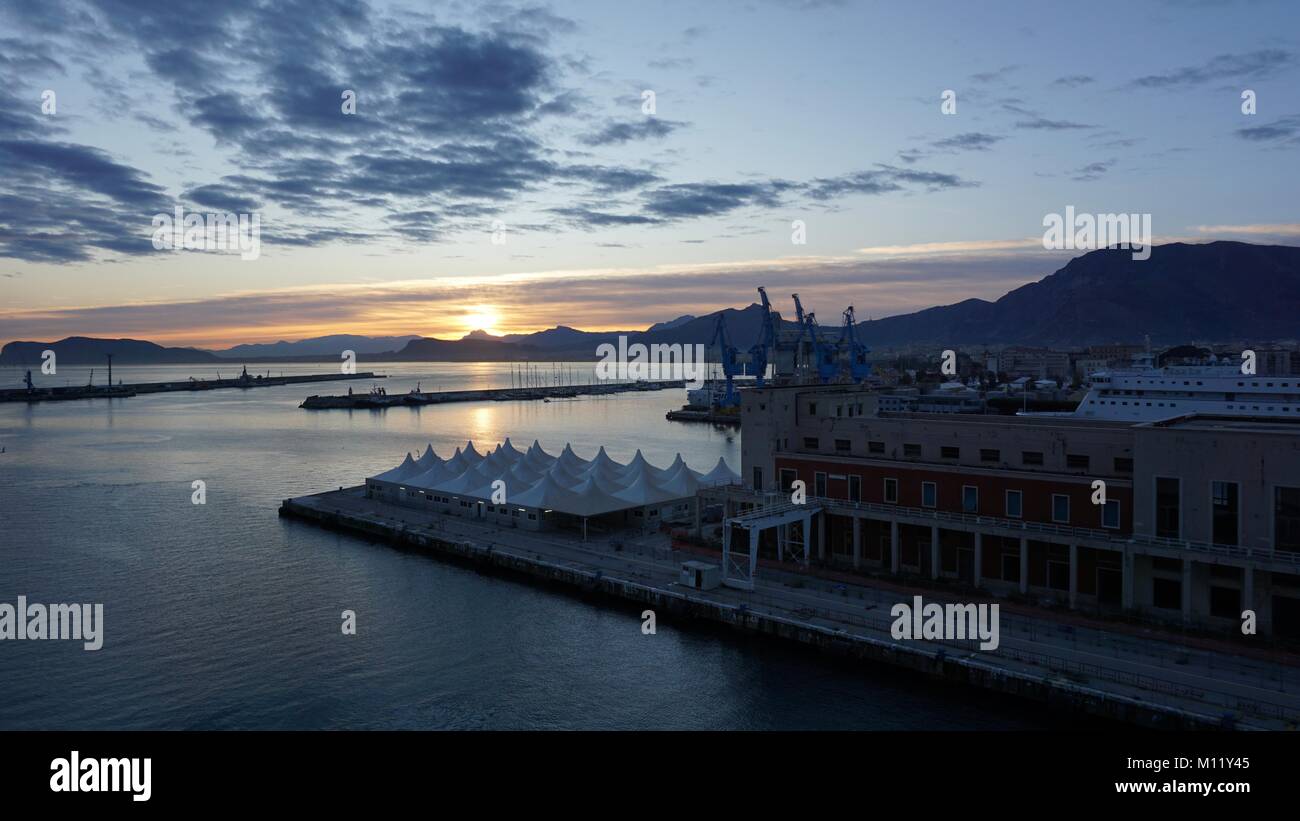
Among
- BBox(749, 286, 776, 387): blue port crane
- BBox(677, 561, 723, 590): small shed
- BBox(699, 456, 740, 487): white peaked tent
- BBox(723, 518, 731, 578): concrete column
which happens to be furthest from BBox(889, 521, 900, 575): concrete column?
BBox(749, 286, 776, 387): blue port crane

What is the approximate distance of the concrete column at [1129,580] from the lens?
64.9 ft

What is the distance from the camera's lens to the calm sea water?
697 inches

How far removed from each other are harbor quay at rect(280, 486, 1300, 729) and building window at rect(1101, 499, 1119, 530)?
298cm

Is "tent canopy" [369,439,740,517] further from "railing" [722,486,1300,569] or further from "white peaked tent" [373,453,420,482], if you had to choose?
"railing" [722,486,1300,569]

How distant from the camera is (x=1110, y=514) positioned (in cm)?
2134

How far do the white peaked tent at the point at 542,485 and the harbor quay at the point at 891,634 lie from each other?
3.23ft

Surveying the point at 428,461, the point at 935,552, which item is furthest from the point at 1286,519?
the point at 428,461

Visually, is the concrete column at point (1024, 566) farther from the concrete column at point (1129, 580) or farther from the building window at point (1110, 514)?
the concrete column at point (1129, 580)

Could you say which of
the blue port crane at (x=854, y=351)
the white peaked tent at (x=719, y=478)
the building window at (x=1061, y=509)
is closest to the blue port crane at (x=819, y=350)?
the blue port crane at (x=854, y=351)

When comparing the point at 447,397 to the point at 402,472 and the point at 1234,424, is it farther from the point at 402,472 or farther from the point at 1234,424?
the point at 1234,424
